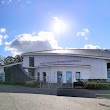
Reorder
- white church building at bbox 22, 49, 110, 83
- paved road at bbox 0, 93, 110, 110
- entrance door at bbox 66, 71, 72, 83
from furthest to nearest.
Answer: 1. white church building at bbox 22, 49, 110, 83
2. entrance door at bbox 66, 71, 72, 83
3. paved road at bbox 0, 93, 110, 110

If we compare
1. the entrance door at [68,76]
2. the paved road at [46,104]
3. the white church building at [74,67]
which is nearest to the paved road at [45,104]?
the paved road at [46,104]

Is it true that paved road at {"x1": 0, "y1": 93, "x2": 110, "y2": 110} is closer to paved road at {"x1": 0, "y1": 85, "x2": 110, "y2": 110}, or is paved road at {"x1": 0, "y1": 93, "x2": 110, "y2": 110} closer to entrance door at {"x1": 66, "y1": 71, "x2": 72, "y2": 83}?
paved road at {"x1": 0, "y1": 85, "x2": 110, "y2": 110}

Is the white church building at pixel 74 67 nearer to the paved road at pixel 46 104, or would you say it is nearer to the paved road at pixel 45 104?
the paved road at pixel 46 104

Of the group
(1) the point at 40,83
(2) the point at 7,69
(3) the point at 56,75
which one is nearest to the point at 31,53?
(2) the point at 7,69

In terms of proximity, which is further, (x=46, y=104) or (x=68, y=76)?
(x=68, y=76)

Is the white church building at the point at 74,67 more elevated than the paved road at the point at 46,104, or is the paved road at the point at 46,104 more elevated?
the white church building at the point at 74,67

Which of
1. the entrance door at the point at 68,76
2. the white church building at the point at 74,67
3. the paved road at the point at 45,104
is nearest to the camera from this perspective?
the paved road at the point at 45,104

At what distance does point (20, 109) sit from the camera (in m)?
13.0

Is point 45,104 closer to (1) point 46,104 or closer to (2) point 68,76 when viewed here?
(1) point 46,104

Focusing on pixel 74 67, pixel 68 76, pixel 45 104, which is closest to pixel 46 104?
pixel 45 104

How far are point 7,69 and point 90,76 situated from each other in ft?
51.7

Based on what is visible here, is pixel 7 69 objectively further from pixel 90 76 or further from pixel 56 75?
pixel 90 76

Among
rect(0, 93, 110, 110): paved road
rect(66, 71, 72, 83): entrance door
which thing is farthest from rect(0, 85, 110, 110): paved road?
rect(66, 71, 72, 83): entrance door

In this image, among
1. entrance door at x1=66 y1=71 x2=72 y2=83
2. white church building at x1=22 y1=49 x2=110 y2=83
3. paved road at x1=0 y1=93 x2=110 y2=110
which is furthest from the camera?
white church building at x1=22 y1=49 x2=110 y2=83
